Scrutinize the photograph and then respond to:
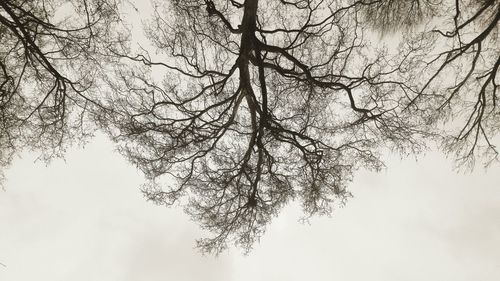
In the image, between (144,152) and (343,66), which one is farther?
(144,152)

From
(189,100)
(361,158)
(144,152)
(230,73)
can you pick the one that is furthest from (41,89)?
(361,158)

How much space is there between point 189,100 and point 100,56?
2.45 metres

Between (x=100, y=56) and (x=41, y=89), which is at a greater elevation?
(x=100, y=56)

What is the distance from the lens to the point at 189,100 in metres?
9.72

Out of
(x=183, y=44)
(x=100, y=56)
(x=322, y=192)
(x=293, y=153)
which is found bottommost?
(x=322, y=192)

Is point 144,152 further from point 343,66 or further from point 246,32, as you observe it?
point 343,66

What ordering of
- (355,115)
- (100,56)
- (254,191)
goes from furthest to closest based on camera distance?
(254,191), (355,115), (100,56)

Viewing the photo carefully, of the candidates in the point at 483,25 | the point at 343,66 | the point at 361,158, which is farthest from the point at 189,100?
the point at 483,25

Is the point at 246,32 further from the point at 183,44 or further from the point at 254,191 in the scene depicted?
the point at 254,191

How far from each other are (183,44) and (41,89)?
148 inches

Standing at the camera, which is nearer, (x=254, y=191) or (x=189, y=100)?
(x=189, y=100)

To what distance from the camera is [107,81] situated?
31.3ft

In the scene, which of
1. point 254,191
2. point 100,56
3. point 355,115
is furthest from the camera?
point 254,191

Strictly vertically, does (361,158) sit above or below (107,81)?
below
